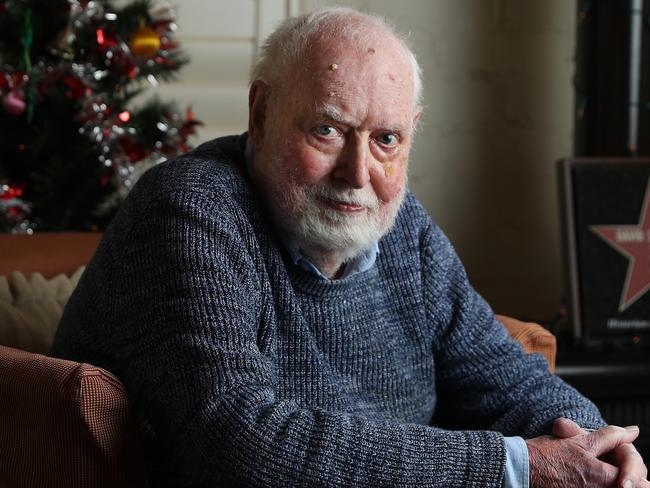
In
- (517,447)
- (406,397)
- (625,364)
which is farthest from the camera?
(625,364)

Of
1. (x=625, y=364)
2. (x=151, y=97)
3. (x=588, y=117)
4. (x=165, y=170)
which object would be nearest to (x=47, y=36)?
(x=151, y=97)

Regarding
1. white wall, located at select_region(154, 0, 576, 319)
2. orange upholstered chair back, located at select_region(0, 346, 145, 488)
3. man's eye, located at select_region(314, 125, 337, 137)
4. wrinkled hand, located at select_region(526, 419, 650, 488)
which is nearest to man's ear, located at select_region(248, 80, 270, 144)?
man's eye, located at select_region(314, 125, 337, 137)

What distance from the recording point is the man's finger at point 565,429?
1421mm

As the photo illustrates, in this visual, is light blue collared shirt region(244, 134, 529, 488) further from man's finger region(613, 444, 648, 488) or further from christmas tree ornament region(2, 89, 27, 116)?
christmas tree ornament region(2, 89, 27, 116)

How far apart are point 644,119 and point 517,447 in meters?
1.65

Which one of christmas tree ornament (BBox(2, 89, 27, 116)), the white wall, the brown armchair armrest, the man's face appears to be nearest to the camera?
the man's face

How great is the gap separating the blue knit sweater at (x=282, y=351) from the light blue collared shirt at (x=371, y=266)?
2 cm

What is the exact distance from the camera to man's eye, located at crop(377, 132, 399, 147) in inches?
58.4

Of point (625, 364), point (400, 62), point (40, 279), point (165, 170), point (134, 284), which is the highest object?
point (400, 62)

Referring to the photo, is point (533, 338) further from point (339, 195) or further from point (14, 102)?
point (14, 102)

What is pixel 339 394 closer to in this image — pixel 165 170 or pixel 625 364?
pixel 165 170

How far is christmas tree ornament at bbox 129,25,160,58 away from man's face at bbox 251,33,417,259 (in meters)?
1.23

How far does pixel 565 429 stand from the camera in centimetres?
142

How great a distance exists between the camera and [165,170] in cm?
144
